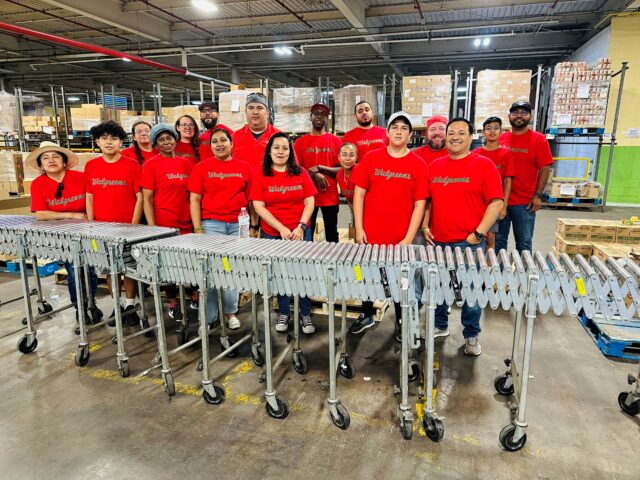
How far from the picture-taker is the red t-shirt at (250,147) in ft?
14.8

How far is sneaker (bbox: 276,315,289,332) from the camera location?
4430 mm

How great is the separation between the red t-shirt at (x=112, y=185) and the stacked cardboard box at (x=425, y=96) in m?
6.23

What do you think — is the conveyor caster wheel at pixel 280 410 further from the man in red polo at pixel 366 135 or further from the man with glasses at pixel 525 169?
the man with glasses at pixel 525 169

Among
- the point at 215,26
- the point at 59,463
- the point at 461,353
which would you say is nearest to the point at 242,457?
the point at 59,463

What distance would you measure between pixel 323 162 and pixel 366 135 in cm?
58

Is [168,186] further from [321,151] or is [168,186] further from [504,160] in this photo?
[504,160]

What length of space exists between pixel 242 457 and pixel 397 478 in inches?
38.0

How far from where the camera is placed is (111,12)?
420 inches

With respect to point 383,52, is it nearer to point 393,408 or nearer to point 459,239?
point 459,239

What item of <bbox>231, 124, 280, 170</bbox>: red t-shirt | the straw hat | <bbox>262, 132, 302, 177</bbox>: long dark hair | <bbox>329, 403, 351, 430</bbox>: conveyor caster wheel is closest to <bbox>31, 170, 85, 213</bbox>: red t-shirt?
the straw hat

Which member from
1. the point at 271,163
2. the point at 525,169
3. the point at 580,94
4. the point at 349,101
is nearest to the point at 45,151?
the point at 271,163

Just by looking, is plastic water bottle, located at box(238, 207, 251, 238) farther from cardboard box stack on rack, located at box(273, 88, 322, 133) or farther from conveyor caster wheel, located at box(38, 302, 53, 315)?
cardboard box stack on rack, located at box(273, 88, 322, 133)

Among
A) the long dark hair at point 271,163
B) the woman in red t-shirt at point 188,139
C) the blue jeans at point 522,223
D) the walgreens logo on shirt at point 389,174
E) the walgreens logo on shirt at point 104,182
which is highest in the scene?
the woman in red t-shirt at point 188,139

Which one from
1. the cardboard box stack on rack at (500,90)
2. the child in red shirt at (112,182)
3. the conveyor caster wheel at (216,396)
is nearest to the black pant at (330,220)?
the child in red shirt at (112,182)
